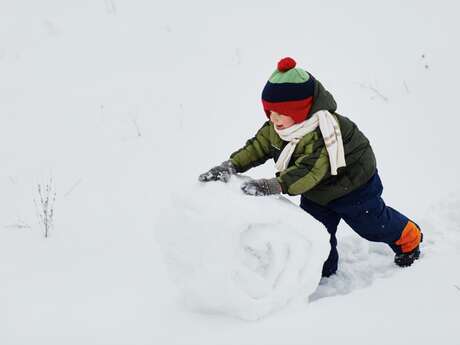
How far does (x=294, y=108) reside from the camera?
2430 mm

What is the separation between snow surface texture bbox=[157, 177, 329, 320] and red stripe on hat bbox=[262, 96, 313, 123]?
0.40 m

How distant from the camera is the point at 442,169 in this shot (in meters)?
3.93

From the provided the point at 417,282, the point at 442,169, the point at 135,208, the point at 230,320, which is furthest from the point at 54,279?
the point at 442,169

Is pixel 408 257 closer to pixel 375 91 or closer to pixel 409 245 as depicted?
pixel 409 245

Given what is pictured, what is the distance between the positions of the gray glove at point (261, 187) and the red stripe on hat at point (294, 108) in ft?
1.01

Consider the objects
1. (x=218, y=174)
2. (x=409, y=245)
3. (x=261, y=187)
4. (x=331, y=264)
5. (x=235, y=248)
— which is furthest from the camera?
(x=331, y=264)

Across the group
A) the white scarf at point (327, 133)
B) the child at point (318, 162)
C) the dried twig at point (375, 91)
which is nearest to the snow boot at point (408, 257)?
the child at point (318, 162)

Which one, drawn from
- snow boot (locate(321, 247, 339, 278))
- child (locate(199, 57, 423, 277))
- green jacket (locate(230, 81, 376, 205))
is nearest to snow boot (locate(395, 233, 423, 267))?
child (locate(199, 57, 423, 277))

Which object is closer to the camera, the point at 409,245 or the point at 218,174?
the point at 218,174

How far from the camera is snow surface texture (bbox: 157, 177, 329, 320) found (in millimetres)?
2182

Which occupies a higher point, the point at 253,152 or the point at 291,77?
the point at 291,77

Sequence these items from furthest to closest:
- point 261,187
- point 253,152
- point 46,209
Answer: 1. point 46,209
2. point 253,152
3. point 261,187

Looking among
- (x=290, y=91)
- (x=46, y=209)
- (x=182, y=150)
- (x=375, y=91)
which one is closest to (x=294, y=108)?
(x=290, y=91)

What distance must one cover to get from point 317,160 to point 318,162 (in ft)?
0.03
